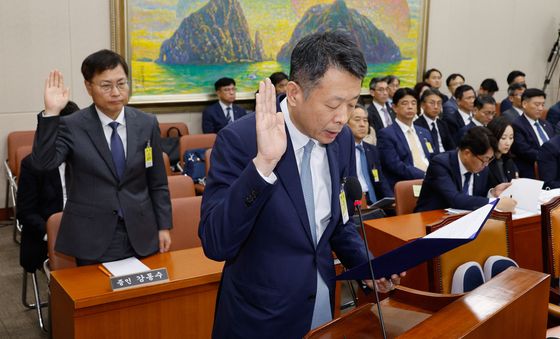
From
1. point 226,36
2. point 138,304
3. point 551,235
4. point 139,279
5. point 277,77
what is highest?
point 226,36

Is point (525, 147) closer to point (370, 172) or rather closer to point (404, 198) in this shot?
point (370, 172)

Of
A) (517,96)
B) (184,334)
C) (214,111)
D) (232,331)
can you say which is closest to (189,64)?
(214,111)

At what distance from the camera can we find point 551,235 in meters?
2.88

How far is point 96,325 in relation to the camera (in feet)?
8.06

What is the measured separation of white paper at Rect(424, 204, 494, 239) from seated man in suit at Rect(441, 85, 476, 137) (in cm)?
589

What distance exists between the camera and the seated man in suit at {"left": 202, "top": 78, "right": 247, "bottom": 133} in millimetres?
7004

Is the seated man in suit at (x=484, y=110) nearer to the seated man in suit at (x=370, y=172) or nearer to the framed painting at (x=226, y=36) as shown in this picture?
the seated man in suit at (x=370, y=172)

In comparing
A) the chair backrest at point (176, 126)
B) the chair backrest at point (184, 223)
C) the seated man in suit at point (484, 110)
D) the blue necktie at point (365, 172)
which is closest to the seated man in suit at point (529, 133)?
the seated man in suit at point (484, 110)

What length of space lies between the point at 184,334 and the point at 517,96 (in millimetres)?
6598

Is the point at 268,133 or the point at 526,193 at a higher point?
the point at 268,133

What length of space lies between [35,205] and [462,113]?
539 centimetres

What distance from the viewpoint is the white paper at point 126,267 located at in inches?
103

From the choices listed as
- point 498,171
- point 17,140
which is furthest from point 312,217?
point 17,140

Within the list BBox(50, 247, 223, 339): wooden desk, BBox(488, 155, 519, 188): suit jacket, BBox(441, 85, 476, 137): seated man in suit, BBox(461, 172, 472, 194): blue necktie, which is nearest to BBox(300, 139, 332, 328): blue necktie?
BBox(50, 247, 223, 339): wooden desk
